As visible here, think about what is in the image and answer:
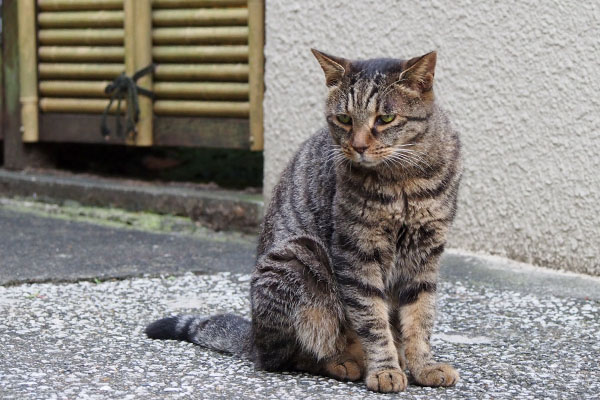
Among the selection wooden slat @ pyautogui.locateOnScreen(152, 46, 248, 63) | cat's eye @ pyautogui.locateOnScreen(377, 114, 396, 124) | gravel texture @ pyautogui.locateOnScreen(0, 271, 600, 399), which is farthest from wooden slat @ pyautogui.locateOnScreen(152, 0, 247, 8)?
cat's eye @ pyautogui.locateOnScreen(377, 114, 396, 124)

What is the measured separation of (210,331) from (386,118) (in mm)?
1129

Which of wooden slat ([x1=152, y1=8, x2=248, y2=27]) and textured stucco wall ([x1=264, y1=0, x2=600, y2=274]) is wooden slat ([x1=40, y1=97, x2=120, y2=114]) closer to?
wooden slat ([x1=152, y1=8, x2=248, y2=27])

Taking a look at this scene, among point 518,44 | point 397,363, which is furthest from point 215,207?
point 397,363

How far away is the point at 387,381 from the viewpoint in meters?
3.04

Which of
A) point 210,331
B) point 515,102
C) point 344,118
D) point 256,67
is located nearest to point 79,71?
point 256,67

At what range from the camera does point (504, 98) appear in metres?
4.88

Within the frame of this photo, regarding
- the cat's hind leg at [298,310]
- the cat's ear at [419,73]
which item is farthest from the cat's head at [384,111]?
the cat's hind leg at [298,310]

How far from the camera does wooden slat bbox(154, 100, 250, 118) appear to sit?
6047mm

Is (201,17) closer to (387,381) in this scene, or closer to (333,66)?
(333,66)

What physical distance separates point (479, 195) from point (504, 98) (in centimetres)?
56

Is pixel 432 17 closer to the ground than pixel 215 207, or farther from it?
farther from it

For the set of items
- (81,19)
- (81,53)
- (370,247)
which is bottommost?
(370,247)

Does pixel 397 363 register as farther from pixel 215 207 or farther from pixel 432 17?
pixel 215 207

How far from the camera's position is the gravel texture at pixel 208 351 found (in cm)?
304
